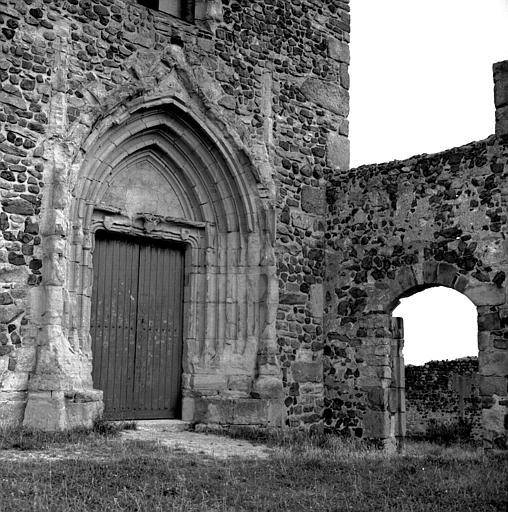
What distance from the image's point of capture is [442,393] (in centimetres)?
1666

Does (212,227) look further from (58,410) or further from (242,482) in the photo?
(242,482)

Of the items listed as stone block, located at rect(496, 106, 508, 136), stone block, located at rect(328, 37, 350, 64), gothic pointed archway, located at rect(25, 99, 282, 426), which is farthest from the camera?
stone block, located at rect(328, 37, 350, 64)

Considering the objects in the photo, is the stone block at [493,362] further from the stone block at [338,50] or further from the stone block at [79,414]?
the stone block at [338,50]

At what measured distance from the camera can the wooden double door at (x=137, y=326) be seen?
31.8 feet

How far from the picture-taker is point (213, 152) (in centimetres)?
1046

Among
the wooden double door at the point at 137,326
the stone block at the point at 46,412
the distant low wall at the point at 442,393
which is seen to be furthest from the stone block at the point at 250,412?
the distant low wall at the point at 442,393

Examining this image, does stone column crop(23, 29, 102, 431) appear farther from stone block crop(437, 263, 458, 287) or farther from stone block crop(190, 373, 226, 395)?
stone block crop(437, 263, 458, 287)

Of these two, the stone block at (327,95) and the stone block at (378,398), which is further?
the stone block at (327,95)

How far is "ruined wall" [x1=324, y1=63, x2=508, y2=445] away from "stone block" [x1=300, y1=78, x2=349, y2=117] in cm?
117

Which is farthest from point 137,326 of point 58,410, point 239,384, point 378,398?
point 378,398

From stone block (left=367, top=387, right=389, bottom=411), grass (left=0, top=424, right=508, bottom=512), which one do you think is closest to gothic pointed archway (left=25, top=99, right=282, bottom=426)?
stone block (left=367, top=387, right=389, bottom=411)

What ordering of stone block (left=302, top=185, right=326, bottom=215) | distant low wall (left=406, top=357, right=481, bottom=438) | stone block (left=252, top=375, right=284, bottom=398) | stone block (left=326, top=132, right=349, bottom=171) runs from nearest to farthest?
stone block (left=252, top=375, right=284, bottom=398), stone block (left=302, top=185, right=326, bottom=215), stone block (left=326, top=132, right=349, bottom=171), distant low wall (left=406, top=357, right=481, bottom=438)

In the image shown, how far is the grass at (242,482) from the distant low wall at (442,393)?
29.1 ft

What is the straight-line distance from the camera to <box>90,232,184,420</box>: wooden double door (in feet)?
31.8
